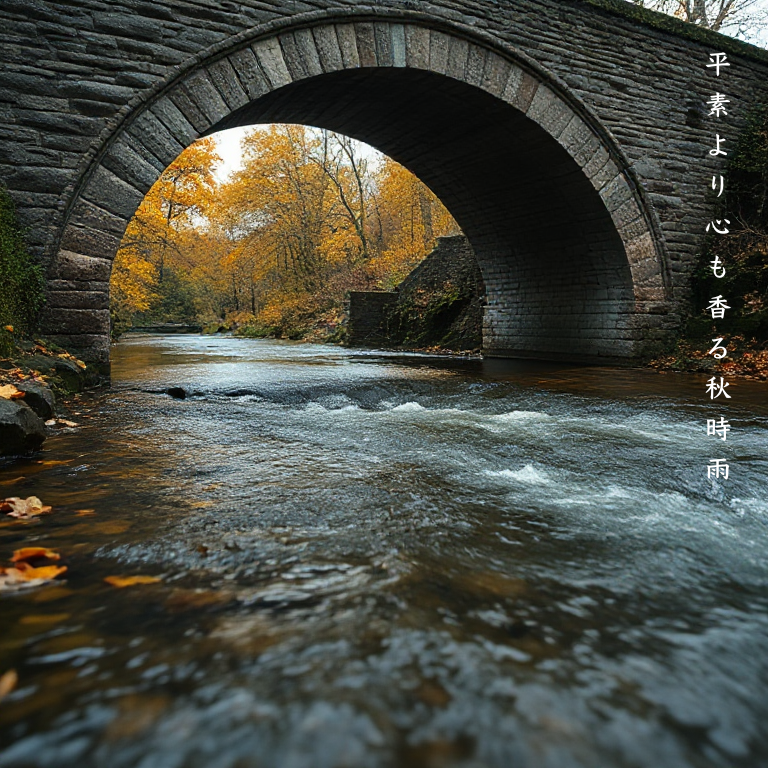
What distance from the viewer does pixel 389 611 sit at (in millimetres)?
1343

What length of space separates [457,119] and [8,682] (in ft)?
30.1

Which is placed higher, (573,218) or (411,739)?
(573,218)

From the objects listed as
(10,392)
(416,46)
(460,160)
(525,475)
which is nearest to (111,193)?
(10,392)

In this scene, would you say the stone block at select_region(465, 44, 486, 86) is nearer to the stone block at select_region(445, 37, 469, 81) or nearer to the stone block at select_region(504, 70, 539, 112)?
the stone block at select_region(445, 37, 469, 81)

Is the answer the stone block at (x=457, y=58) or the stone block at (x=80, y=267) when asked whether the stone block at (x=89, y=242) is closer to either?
the stone block at (x=80, y=267)

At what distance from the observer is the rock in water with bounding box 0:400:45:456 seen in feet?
9.20

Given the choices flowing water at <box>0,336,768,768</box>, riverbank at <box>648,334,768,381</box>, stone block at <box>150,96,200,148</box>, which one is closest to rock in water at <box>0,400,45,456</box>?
flowing water at <box>0,336,768,768</box>

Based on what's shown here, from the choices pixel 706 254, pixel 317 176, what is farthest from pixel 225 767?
pixel 317 176

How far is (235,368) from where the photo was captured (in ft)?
29.4

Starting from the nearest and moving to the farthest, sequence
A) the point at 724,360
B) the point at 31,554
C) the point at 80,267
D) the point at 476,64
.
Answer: the point at 31,554 < the point at 80,267 < the point at 476,64 < the point at 724,360

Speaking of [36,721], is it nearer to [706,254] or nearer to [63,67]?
[63,67]

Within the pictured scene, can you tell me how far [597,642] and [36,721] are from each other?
3.56ft

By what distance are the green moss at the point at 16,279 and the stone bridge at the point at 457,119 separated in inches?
5.4

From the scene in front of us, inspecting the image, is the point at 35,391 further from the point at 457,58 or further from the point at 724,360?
the point at 724,360
